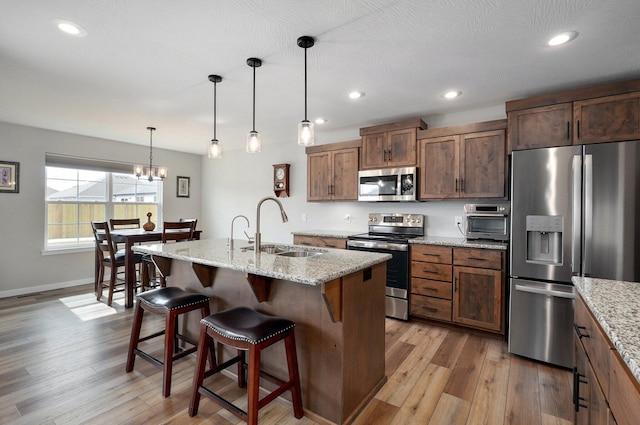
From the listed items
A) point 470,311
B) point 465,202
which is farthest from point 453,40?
point 470,311

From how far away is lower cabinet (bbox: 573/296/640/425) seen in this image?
0.85 metres

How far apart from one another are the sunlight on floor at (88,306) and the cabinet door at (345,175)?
3.16 meters

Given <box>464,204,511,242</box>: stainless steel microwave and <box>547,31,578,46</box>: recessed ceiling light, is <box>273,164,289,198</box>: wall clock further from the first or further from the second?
<box>547,31,578,46</box>: recessed ceiling light

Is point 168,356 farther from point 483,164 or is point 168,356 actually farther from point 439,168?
point 483,164

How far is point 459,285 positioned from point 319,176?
2.32m

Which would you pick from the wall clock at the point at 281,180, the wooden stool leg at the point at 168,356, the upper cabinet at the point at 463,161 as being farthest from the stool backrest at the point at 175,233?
the upper cabinet at the point at 463,161

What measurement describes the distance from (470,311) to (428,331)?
470 millimetres

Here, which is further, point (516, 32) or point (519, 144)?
point (519, 144)

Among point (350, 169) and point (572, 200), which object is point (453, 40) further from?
point (350, 169)

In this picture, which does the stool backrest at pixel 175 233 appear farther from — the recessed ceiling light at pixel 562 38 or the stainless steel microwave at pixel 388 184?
the recessed ceiling light at pixel 562 38

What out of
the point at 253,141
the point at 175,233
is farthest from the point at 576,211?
the point at 175,233

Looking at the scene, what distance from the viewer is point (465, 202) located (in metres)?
3.63

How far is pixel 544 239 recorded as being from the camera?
260 centimetres

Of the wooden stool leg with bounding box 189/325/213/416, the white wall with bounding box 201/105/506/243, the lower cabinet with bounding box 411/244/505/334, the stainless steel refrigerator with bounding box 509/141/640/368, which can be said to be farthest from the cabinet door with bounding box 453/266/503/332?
the wooden stool leg with bounding box 189/325/213/416
